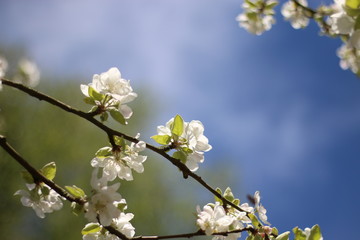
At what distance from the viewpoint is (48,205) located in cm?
99

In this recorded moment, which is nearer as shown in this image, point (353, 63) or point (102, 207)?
point (102, 207)

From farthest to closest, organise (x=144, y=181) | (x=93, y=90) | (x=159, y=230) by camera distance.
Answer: (x=144, y=181)
(x=159, y=230)
(x=93, y=90)

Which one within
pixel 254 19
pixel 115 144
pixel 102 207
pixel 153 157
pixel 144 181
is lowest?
pixel 102 207

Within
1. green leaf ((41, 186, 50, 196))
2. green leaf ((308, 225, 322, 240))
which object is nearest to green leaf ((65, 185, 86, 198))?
green leaf ((41, 186, 50, 196))

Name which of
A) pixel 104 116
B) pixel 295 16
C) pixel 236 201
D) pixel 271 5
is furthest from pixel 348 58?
pixel 104 116

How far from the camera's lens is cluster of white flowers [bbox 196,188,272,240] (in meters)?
0.91

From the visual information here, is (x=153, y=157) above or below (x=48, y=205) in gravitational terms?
above

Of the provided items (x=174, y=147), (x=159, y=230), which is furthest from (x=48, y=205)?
(x=159, y=230)

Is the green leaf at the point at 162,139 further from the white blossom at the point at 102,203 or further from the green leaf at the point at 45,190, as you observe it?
the green leaf at the point at 45,190

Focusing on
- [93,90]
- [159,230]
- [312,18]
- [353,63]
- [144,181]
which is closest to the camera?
[93,90]

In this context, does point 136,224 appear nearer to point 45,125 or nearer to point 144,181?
point 144,181

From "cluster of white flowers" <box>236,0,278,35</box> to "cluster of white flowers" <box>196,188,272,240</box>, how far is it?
1.15 m

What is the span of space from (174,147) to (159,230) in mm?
4900

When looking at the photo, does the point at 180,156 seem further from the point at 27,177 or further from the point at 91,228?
the point at 27,177
